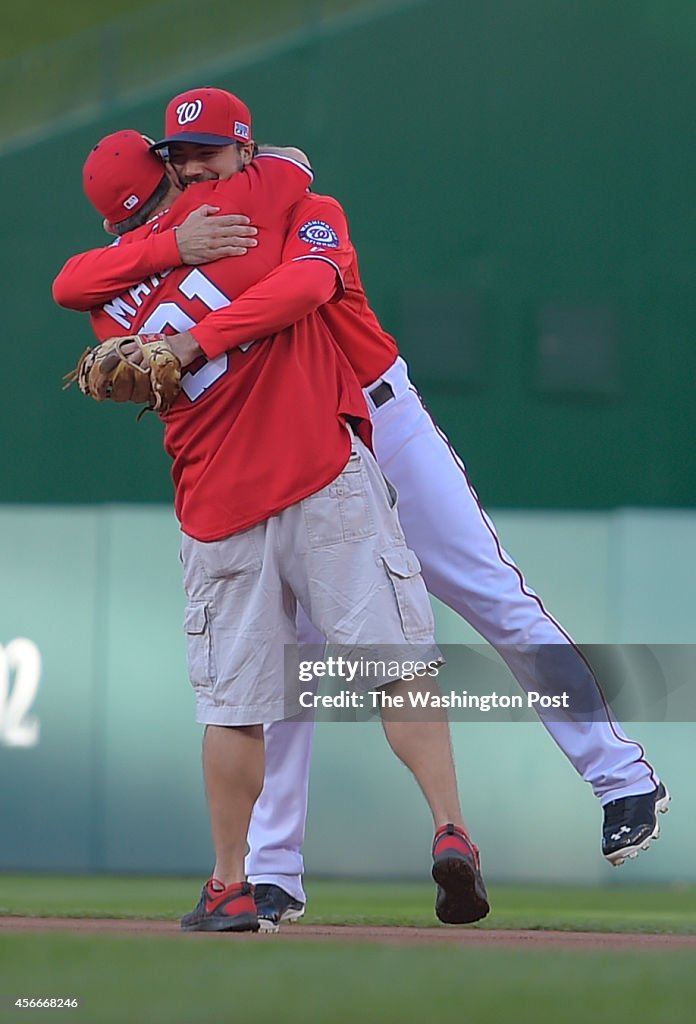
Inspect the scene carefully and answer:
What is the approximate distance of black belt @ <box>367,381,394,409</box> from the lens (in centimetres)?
263

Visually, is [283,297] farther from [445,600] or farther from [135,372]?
[445,600]

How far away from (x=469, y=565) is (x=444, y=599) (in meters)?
0.07

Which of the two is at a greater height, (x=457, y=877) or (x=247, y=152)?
(x=247, y=152)

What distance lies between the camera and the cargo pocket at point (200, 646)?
235 centimetres

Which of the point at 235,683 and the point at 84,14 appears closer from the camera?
the point at 235,683

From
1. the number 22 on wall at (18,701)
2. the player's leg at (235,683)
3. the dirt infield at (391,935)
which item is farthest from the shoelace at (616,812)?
the number 22 on wall at (18,701)

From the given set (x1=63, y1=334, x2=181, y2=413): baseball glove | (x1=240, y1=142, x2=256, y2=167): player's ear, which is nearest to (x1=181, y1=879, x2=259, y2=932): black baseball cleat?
(x1=63, y1=334, x2=181, y2=413): baseball glove

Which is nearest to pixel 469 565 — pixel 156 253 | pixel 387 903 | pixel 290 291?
pixel 290 291

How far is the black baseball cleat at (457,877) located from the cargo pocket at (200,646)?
36 cm

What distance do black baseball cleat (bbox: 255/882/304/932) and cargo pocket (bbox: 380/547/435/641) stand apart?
1.47 feet

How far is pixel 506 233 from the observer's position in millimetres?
5164

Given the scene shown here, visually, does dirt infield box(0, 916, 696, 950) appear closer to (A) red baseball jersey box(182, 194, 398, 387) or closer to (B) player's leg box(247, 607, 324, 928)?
(B) player's leg box(247, 607, 324, 928)

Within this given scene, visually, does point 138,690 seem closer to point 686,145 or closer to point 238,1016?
point 686,145

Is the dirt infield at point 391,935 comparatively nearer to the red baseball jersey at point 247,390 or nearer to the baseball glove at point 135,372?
the red baseball jersey at point 247,390
